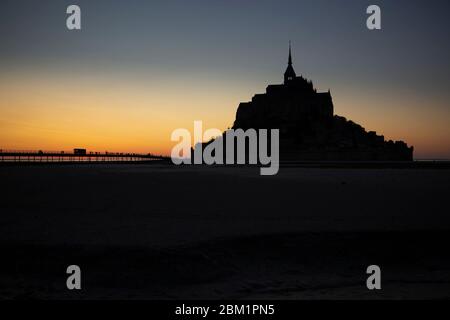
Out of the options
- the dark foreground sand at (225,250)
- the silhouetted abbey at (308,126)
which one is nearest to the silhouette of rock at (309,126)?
the silhouetted abbey at (308,126)

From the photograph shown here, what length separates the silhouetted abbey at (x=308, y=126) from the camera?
115963mm

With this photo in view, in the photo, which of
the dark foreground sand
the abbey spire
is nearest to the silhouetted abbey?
the abbey spire

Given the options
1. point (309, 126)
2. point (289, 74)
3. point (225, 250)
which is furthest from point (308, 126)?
point (225, 250)

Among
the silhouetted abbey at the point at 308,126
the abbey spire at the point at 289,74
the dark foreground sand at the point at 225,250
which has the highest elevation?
the abbey spire at the point at 289,74

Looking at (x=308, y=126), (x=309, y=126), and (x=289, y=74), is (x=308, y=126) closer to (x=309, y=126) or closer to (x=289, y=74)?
(x=309, y=126)

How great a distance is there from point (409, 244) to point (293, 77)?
435ft

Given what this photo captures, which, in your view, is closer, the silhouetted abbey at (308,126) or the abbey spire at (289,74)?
the silhouetted abbey at (308,126)

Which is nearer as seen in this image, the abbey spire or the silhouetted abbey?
the silhouetted abbey

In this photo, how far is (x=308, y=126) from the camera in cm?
12644

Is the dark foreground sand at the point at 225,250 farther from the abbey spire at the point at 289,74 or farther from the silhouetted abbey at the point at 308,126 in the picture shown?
the abbey spire at the point at 289,74

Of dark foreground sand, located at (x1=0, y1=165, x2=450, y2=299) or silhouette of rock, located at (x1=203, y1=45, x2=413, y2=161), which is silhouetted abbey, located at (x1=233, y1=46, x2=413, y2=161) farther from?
dark foreground sand, located at (x1=0, y1=165, x2=450, y2=299)

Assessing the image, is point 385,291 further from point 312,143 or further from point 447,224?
point 312,143

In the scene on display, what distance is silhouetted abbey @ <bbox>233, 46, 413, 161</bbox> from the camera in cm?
11596

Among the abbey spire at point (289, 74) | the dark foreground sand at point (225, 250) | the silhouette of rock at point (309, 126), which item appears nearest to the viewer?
the dark foreground sand at point (225, 250)
